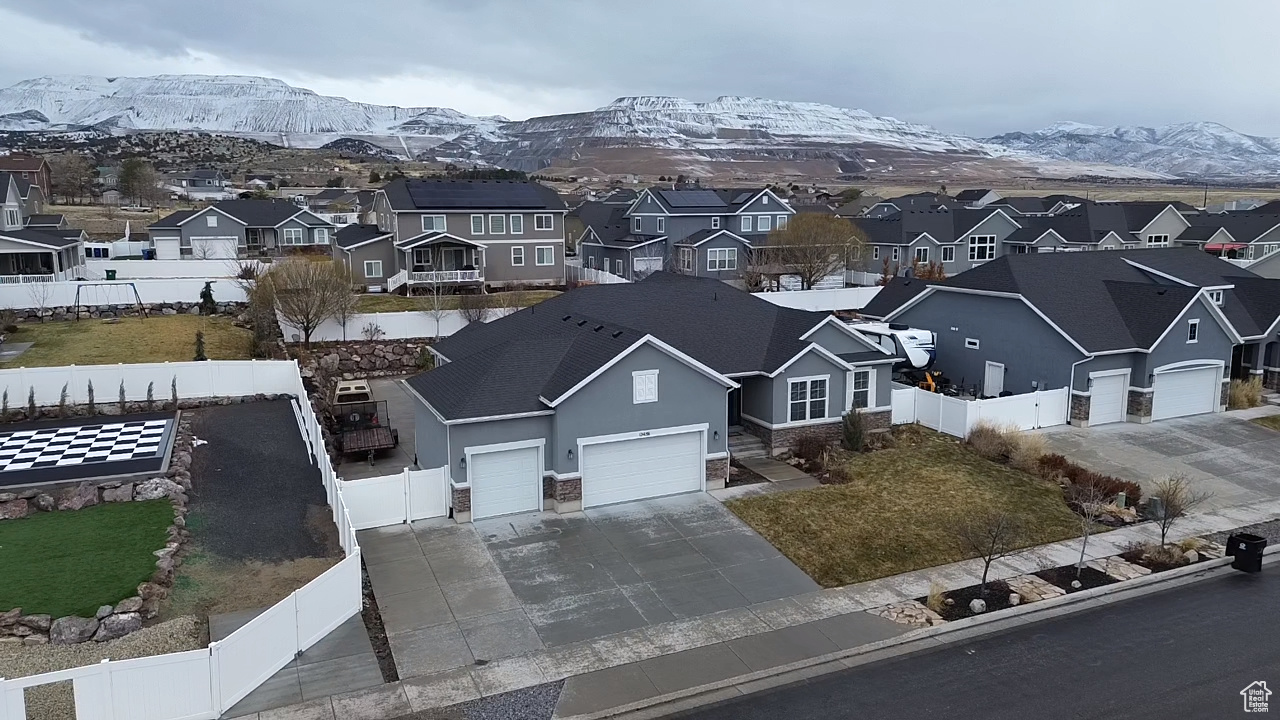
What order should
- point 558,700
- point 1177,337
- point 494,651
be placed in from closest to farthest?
1. point 558,700
2. point 494,651
3. point 1177,337

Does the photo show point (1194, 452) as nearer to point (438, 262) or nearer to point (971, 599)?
point (971, 599)

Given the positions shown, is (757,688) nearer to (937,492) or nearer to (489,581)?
(489,581)

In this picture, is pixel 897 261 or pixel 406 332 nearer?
pixel 406 332

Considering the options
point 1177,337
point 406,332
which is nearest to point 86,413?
point 406,332

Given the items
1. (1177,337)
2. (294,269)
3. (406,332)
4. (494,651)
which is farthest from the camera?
(406,332)

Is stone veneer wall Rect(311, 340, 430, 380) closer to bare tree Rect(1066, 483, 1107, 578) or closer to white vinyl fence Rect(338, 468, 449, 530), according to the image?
white vinyl fence Rect(338, 468, 449, 530)

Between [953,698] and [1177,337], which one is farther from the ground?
[1177,337]
